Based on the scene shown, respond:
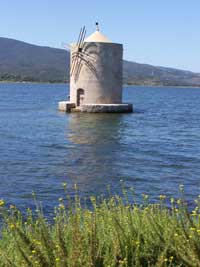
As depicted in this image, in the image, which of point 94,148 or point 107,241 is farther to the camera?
point 94,148

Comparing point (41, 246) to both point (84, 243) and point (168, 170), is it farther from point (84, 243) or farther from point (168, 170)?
point (168, 170)

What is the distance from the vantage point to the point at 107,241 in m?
5.80

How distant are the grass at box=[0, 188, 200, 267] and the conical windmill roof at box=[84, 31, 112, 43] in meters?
31.7

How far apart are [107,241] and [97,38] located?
32.8 metres

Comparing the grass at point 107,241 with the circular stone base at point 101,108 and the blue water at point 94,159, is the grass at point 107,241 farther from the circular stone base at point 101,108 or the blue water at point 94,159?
the circular stone base at point 101,108

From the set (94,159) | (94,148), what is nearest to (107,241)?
(94,159)

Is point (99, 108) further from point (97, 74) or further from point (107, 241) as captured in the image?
point (107, 241)

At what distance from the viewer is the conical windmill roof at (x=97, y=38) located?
1472 inches

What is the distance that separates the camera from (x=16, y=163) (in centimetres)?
1688

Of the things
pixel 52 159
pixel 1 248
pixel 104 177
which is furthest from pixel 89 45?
pixel 1 248

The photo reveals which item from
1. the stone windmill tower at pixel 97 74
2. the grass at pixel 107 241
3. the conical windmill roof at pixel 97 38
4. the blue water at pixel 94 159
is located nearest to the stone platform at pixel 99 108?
the stone windmill tower at pixel 97 74

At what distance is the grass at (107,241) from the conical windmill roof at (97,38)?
31.7 meters

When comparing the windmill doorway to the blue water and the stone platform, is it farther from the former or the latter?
the blue water

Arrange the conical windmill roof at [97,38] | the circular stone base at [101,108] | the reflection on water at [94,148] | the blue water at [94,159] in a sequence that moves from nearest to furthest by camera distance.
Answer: the blue water at [94,159], the reflection on water at [94,148], the circular stone base at [101,108], the conical windmill roof at [97,38]
